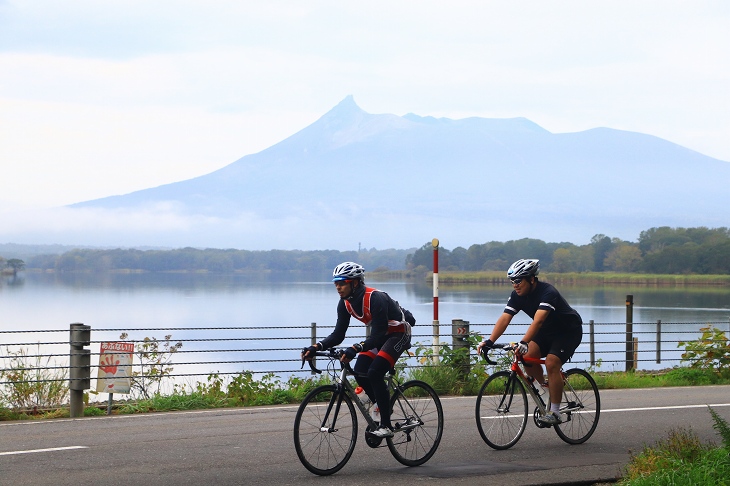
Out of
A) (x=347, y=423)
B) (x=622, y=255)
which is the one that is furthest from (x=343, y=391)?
(x=622, y=255)

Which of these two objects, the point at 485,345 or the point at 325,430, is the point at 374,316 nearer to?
the point at 325,430

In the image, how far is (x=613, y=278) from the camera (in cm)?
13788

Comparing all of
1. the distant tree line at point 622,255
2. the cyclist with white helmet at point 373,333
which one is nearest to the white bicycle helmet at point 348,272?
the cyclist with white helmet at point 373,333

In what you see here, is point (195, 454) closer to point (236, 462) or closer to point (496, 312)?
point (236, 462)

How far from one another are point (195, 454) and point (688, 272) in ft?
402

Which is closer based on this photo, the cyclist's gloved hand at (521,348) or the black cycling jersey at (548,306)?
the cyclist's gloved hand at (521,348)

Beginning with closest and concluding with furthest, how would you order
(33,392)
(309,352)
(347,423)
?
(309,352) → (347,423) → (33,392)

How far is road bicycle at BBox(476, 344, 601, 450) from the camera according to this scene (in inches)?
369

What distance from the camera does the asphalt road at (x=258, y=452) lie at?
26.4 feet

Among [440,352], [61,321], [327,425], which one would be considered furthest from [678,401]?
[61,321]

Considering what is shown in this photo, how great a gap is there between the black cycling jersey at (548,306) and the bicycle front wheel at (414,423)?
1.32 meters

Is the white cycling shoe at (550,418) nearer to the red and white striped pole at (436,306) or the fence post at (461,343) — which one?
the fence post at (461,343)

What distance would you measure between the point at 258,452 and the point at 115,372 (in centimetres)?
408

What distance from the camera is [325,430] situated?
812 cm
